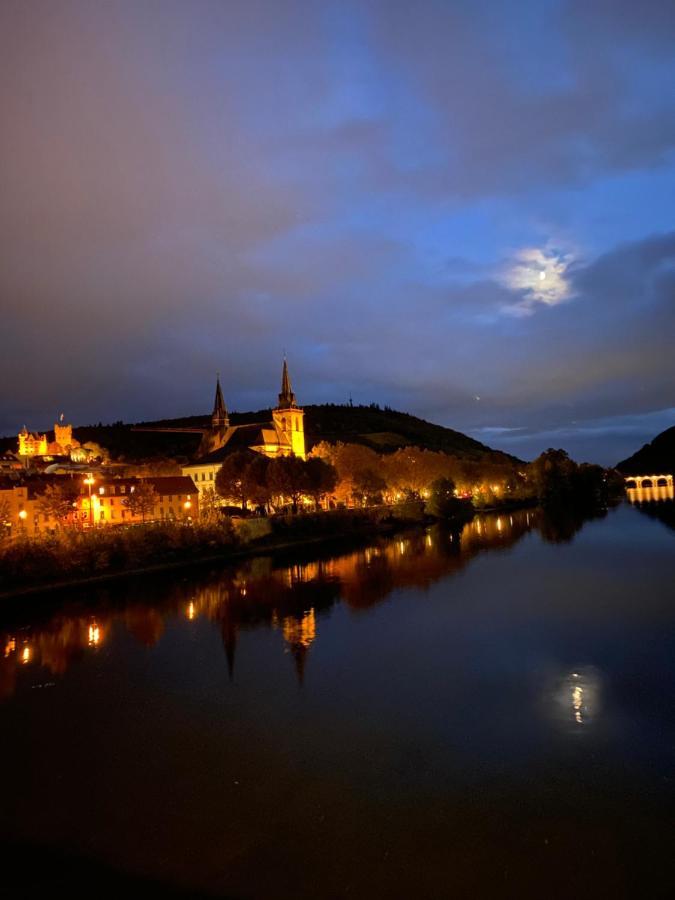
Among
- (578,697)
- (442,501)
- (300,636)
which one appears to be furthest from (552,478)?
(578,697)

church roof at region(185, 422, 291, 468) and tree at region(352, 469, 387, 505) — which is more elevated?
church roof at region(185, 422, 291, 468)

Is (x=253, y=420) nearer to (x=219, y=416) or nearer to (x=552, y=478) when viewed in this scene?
(x=219, y=416)

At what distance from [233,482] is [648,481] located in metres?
143

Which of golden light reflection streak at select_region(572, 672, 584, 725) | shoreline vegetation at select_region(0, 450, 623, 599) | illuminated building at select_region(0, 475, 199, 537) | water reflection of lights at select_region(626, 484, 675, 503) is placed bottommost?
golden light reflection streak at select_region(572, 672, 584, 725)

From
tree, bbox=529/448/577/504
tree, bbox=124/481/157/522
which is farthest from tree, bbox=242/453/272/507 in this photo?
tree, bbox=529/448/577/504

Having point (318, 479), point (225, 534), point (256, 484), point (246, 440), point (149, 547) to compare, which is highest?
point (246, 440)

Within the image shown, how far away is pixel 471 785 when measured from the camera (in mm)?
12797

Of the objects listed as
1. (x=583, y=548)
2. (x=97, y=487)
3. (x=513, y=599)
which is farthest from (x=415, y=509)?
(x=513, y=599)

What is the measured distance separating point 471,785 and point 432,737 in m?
2.44

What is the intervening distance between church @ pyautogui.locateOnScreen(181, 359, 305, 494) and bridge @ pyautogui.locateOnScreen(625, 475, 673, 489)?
99.9 meters

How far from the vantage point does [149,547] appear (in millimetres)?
43875

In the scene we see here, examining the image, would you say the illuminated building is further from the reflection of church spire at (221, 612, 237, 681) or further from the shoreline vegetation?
the reflection of church spire at (221, 612, 237, 681)

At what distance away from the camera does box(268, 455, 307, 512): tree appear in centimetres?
6309

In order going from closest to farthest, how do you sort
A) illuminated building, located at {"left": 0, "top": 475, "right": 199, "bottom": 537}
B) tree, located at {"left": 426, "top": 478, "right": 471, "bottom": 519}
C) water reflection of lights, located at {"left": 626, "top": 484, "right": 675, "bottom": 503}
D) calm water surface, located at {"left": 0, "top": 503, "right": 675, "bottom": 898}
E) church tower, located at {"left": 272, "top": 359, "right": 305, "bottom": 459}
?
1. calm water surface, located at {"left": 0, "top": 503, "right": 675, "bottom": 898}
2. illuminated building, located at {"left": 0, "top": 475, "right": 199, "bottom": 537}
3. tree, located at {"left": 426, "top": 478, "right": 471, "bottom": 519}
4. church tower, located at {"left": 272, "top": 359, "right": 305, "bottom": 459}
5. water reflection of lights, located at {"left": 626, "top": 484, "right": 675, "bottom": 503}
